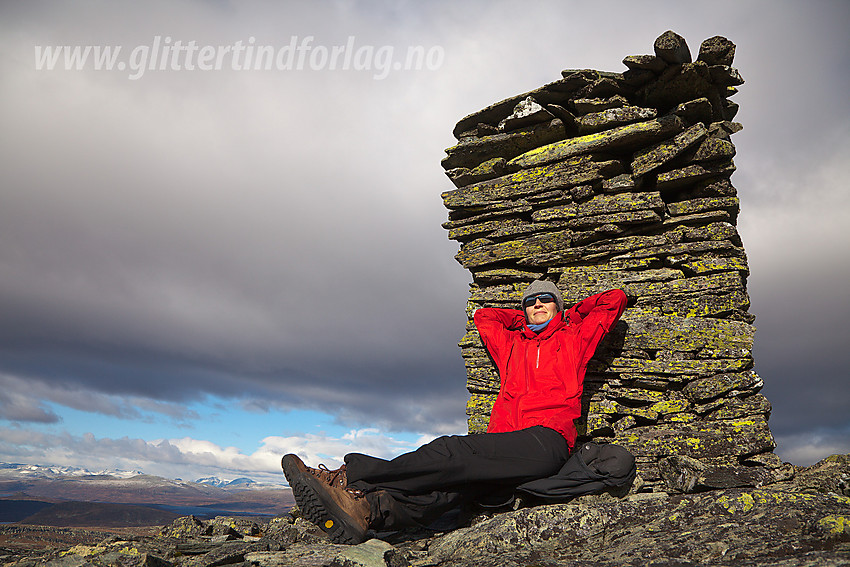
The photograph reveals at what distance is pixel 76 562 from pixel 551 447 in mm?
5847

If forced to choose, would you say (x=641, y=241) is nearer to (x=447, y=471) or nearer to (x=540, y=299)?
(x=540, y=299)

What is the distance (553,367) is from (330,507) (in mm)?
4052

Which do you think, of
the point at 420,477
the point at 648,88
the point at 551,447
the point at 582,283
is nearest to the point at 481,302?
the point at 582,283

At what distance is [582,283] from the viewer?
915 cm

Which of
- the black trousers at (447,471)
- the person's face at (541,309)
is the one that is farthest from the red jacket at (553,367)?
the black trousers at (447,471)

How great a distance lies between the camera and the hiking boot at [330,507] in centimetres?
522

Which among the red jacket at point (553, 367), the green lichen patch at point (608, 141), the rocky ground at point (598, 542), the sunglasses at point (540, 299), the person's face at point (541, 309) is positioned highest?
the green lichen patch at point (608, 141)

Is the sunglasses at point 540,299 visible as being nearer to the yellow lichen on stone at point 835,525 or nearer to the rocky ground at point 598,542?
the rocky ground at point 598,542

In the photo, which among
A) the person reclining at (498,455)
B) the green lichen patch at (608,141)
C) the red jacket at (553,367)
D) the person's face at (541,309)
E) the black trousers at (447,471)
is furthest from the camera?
the green lichen patch at (608,141)

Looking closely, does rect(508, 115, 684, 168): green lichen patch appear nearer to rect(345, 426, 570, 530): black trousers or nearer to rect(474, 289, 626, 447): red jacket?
rect(474, 289, 626, 447): red jacket

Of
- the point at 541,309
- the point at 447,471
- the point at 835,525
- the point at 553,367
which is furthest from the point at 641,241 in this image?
the point at 447,471

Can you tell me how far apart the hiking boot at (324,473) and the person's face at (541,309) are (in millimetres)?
4343

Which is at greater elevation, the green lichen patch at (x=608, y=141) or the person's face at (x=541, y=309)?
the green lichen patch at (x=608, y=141)

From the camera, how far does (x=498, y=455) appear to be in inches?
241
